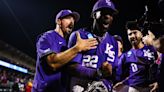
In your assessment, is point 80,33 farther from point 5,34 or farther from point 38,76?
point 5,34

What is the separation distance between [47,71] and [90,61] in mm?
757

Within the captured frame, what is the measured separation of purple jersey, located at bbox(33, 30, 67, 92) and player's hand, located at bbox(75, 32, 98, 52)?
21.7 inches

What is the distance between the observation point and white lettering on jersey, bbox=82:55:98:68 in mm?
3491

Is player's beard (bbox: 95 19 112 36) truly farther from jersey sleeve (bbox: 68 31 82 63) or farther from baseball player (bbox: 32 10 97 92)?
jersey sleeve (bbox: 68 31 82 63)

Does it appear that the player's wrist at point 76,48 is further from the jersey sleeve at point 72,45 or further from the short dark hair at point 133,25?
the short dark hair at point 133,25

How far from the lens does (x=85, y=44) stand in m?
3.50

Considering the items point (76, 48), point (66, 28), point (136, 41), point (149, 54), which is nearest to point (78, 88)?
point (76, 48)

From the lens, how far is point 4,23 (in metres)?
30.1

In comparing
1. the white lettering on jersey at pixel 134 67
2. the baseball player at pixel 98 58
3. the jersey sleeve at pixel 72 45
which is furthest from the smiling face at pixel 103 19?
the white lettering on jersey at pixel 134 67

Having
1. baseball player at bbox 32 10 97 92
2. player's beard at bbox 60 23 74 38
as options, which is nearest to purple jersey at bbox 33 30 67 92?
baseball player at bbox 32 10 97 92

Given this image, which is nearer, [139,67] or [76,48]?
[76,48]

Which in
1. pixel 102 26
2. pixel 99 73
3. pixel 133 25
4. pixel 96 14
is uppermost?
pixel 133 25

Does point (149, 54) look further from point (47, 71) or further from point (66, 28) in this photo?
point (47, 71)

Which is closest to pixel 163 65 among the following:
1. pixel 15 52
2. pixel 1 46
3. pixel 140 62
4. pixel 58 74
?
pixel 58 74
